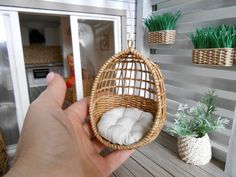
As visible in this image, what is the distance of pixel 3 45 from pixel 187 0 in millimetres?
1755

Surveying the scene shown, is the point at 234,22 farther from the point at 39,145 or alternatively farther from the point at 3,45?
the point at 3,45

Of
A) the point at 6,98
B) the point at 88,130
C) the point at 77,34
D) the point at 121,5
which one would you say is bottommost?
the point at 88,130

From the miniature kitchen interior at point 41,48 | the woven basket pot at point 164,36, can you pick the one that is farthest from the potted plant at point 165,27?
the miniature kitchen interior at point 41,48

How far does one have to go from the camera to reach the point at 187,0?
1.60 m

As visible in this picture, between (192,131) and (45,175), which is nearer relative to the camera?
(45,175)

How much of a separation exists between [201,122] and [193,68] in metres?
0.54

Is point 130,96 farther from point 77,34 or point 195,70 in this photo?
point 77,34

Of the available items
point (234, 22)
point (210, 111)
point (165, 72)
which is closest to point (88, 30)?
point (165, 72)

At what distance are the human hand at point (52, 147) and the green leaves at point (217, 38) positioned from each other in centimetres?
109

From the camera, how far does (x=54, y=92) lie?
2.77 feet

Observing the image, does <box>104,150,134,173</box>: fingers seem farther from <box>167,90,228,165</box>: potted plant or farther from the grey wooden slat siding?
the grey wooden slat siding

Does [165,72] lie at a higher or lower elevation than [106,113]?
higher

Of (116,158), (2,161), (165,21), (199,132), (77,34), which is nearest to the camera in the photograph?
(116,158)

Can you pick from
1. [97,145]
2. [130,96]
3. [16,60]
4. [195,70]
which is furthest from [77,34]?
[195,70]
